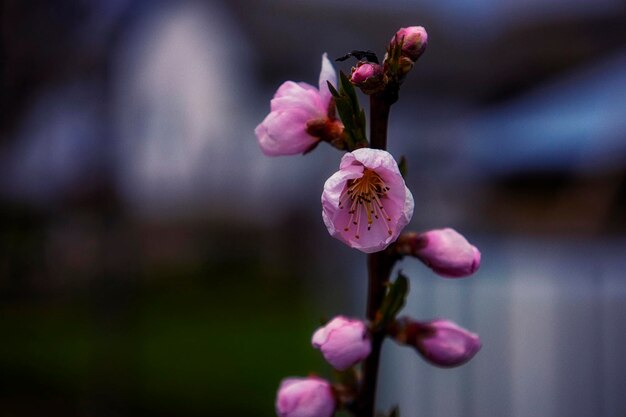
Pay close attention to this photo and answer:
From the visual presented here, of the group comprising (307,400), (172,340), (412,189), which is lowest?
(307,400)

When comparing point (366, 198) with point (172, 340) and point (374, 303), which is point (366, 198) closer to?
point (374, 303)

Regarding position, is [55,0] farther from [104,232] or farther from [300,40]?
[300,40]

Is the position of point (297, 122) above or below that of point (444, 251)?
above

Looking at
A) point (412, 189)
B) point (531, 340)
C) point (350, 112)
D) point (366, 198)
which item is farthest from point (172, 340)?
point (350, 112)

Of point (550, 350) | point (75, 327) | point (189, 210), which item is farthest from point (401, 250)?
point (189, 210)

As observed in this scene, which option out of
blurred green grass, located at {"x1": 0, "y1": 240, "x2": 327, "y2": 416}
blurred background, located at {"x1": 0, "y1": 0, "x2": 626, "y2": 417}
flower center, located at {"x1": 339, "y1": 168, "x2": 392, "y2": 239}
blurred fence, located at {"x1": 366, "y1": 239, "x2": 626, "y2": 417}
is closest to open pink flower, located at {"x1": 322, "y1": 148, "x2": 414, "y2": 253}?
flower center, located at {"x1": 339, "y1": 168, "x2": 392, "y2": 239}

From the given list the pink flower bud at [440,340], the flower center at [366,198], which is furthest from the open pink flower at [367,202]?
the pink flower bud at [440,340]

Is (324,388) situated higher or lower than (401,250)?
lower

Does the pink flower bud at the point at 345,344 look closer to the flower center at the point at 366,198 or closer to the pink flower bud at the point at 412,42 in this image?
the flower center at the point at 366,198
